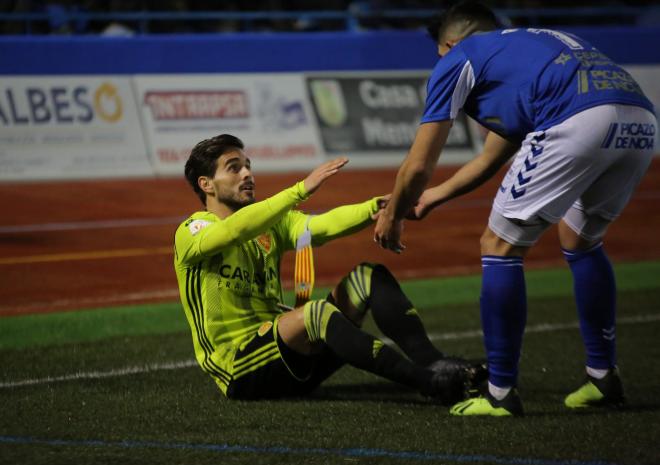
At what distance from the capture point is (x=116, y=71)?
17172mm

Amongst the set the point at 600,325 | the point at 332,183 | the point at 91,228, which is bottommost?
the point at 332,183

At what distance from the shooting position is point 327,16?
19.3 meters

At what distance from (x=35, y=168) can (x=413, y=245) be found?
6020 millimetres

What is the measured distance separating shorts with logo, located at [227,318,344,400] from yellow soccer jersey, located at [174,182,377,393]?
74 mm

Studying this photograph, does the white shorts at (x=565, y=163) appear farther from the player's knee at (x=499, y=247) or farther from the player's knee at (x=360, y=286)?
the player's knee at (x=360, y=286)

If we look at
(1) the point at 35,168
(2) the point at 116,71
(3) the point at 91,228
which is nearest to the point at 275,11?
(2) the point at 116,71

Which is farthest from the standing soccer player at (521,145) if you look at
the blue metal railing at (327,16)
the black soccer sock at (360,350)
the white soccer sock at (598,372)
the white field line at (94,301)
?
the blue metal railing at (327,16)

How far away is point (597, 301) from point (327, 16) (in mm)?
13925

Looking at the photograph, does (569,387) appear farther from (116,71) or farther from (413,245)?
(116,71)

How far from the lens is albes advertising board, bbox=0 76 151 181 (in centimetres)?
1622

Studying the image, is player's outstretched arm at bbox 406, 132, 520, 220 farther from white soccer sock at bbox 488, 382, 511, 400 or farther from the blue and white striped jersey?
white soccer sock at bbox 488, 382, 511, 400

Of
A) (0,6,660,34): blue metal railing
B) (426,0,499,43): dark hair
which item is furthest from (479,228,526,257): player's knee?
(0,6,660,34): blue metal railing

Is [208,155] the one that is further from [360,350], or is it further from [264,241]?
[360,350]

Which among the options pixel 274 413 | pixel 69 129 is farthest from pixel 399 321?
pixel 69 129
